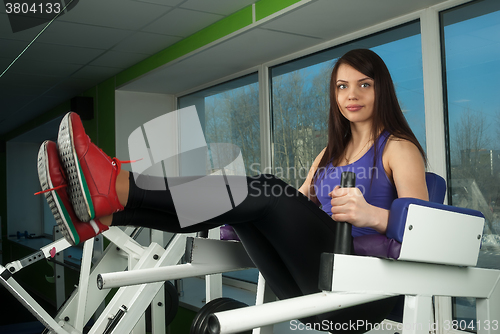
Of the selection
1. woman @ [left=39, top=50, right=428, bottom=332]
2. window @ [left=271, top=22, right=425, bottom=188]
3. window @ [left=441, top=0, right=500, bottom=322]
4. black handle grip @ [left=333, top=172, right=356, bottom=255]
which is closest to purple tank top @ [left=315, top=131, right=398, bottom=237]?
woman @ [left=39, top=50, right=428, bottom=332]

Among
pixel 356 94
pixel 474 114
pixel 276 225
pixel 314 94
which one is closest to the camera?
pixel 276 225

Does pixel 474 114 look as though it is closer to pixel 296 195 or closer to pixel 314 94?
pixel 314 94

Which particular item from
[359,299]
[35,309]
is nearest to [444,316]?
[359,299]

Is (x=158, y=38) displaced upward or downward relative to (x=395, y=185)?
upward

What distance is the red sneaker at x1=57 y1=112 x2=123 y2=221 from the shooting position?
0.99m

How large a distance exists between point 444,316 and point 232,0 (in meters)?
2.04

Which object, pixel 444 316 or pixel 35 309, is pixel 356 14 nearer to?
pixel 444 316

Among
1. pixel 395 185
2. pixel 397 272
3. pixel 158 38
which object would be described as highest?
pixel 158 38

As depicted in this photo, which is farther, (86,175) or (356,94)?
(356,94)

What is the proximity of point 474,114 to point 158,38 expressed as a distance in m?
2.18

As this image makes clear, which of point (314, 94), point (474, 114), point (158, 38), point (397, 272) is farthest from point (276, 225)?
point (158, 38)

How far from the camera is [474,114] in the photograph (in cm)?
210

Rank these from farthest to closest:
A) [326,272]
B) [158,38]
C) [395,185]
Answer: [158,38] → [395,185] → [326,272]

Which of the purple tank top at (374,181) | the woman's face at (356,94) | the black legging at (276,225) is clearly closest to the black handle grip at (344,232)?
the black legging at (276,225)
